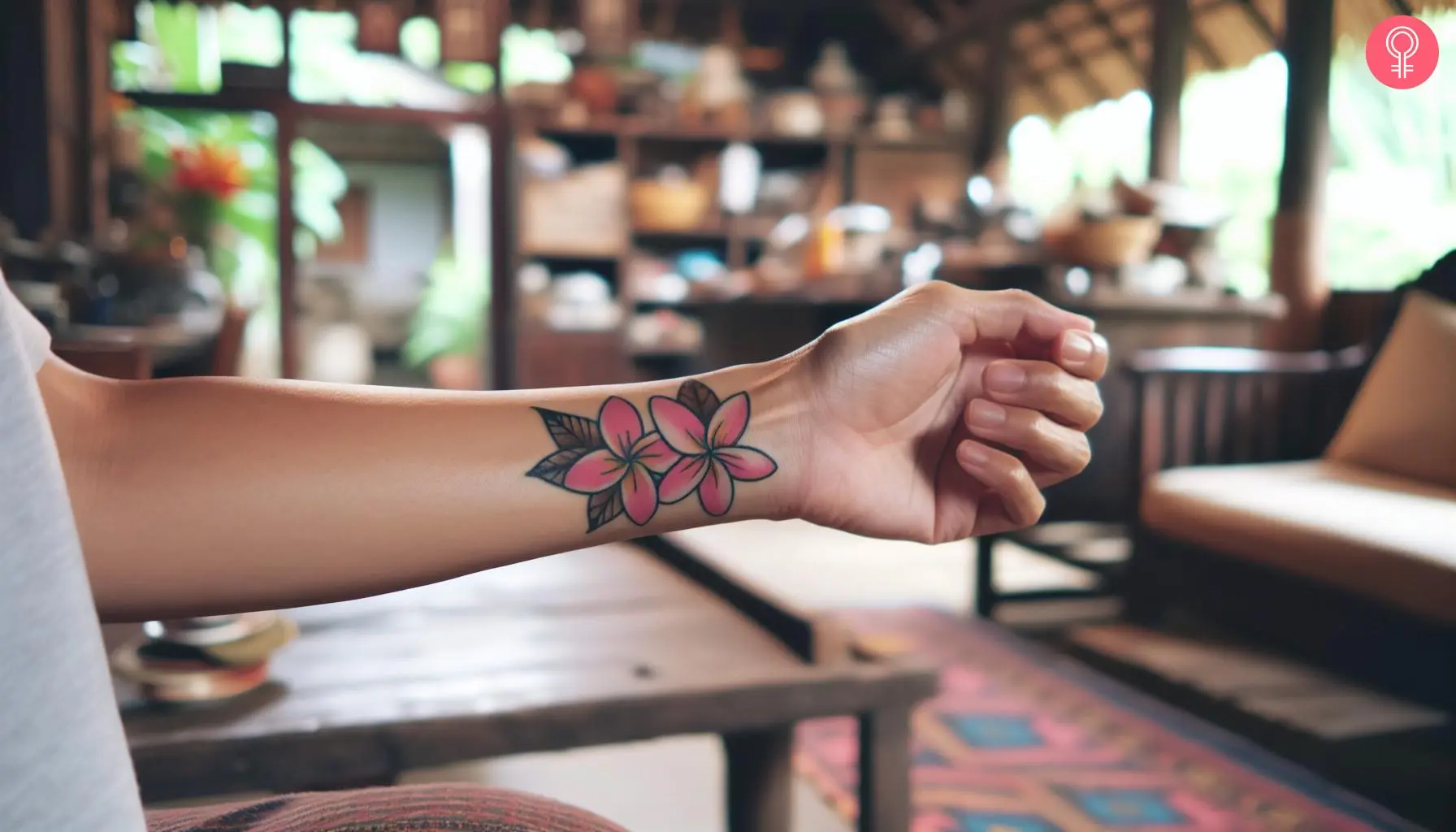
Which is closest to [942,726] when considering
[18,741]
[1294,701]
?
[1294,701]

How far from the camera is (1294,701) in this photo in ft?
7.02

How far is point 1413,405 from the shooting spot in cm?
230

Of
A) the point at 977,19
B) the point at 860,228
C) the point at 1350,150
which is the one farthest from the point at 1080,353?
the point at 977,19

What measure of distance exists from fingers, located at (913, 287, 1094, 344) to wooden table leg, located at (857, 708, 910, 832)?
1.77 ft

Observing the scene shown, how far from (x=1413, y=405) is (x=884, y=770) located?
1.74m

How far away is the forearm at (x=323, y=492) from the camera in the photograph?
63 cm

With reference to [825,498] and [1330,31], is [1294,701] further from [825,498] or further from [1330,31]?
[1330,31]

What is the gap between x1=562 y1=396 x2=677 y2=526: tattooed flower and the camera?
2.58 ft

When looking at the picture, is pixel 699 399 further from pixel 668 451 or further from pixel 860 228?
pixel 860 228

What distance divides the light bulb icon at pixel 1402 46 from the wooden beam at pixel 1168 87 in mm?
1750

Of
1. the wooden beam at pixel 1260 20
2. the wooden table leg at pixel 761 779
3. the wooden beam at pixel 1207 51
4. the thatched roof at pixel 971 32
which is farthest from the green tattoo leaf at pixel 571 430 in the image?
the wooden beam at pixel 1207 51

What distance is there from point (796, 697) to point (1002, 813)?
88 centimetres

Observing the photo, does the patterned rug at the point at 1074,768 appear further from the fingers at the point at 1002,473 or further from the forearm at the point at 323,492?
the forearm at the point at 323,492

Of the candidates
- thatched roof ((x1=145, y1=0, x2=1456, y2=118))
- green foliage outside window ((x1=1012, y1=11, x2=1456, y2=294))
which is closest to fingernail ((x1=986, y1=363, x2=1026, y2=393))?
green foliage outside window ((x1=1012, y1=11, x2=1456, y2=294))
